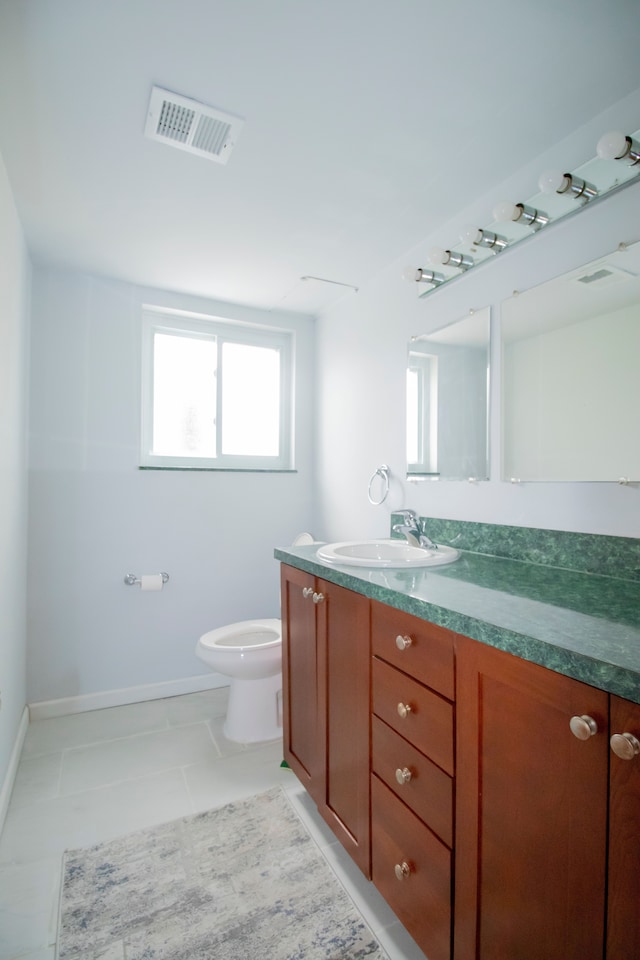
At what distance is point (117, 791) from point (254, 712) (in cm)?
60

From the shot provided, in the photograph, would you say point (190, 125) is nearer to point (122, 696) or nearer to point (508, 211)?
point (508, 211)

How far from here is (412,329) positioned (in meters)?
2.08

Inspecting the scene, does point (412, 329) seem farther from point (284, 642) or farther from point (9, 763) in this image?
point (9, 763)

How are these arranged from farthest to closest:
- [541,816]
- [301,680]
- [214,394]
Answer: [214,394] → [301,680] → [541,816]

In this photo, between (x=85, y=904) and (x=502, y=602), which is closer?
(x=502, y=602)

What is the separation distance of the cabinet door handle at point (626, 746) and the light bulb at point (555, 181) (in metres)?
1.30

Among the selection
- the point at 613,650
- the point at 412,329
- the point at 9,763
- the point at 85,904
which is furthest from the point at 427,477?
the point at 9,763

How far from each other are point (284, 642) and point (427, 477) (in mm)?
878

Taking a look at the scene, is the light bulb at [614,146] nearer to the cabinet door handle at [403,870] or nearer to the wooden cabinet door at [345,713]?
the wooden cabinet door at [345,713]

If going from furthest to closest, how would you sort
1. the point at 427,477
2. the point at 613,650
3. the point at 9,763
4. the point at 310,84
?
the point at 427,477 < the point at 9,763 < the point at 310,84 < the point at 613,650

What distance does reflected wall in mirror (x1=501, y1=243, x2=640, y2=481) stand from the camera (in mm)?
1261

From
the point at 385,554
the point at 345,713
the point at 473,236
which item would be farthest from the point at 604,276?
the point at 345,713

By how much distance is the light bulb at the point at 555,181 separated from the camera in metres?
1.25

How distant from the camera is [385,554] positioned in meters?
1.79
